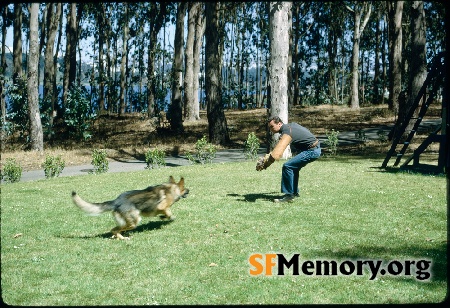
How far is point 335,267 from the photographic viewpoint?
261 inches

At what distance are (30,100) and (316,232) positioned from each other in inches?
857

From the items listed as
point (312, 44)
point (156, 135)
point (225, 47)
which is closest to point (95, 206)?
point (156, 135)

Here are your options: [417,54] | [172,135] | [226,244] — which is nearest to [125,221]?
[226,244]

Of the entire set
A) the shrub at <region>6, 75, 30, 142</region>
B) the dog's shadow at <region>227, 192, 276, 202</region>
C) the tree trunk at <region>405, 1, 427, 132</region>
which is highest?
the tree trunk at <region>405, 1, 427, 132</region>

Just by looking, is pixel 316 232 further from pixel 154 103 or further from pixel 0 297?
pixel 154 103

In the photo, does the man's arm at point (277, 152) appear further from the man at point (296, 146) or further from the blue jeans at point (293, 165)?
the blue jeans at point (293, 165)

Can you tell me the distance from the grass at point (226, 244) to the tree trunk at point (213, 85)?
1389 cm

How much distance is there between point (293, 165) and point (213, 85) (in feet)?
56.8

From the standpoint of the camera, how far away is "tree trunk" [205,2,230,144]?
26500 millimetres

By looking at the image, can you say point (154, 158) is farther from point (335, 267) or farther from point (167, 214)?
point (335, 267)

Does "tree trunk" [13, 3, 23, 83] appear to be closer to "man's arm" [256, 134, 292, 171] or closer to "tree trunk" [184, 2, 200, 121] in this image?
"tree trunk" [184, 2, 200, 121]

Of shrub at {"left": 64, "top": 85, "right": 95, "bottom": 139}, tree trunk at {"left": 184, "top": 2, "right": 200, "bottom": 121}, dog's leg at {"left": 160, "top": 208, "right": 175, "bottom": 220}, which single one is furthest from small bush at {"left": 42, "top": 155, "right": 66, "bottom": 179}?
tree trunk at {"left": 184, "top": 2, "right": 200, "bottom": 121}

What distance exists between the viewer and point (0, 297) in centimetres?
546

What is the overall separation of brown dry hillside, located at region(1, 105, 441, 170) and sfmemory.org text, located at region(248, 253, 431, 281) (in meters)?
14.7
